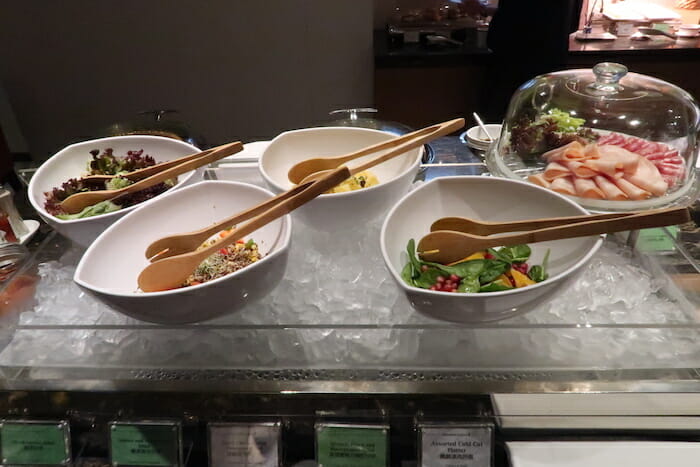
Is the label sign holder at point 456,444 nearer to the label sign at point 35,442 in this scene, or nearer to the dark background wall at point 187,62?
the label sign at point 35,442

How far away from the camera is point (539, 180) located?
1.09 meters

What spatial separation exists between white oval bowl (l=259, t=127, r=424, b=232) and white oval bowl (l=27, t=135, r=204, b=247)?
0.17 meters

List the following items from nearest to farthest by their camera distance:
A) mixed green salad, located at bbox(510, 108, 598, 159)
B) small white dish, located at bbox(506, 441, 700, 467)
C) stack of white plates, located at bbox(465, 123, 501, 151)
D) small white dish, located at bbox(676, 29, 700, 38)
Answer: small white dish, located at bbox(506, 441, 700, 467), mixed green salad, located at bbox(510, 108, 598, 159), stack of white plates, located at bbox(465, 123, 501, 151), small white dish, located at bbox(676, 29, 700, 38)

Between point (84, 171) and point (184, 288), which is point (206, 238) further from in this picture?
point (84, 171)

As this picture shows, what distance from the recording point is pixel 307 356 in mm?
773

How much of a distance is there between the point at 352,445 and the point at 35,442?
1.72 ft

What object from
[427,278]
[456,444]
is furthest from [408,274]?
[456,444]

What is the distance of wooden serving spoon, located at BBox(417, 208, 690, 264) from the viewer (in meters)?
0.71

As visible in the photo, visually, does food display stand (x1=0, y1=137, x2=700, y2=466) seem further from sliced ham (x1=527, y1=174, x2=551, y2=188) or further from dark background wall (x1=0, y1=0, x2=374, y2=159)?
dark background wall (x1=0, y1=0, x2=374, y2=159)

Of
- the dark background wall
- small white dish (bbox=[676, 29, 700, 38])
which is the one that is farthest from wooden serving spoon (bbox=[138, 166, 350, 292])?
small white dish (bbox=[676, 29, 700, 38])

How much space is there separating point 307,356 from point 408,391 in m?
0.16

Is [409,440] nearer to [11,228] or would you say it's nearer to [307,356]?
[307,356]

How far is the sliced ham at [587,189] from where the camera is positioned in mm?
1008

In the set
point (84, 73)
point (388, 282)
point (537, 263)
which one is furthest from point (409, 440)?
point (84, 73)
